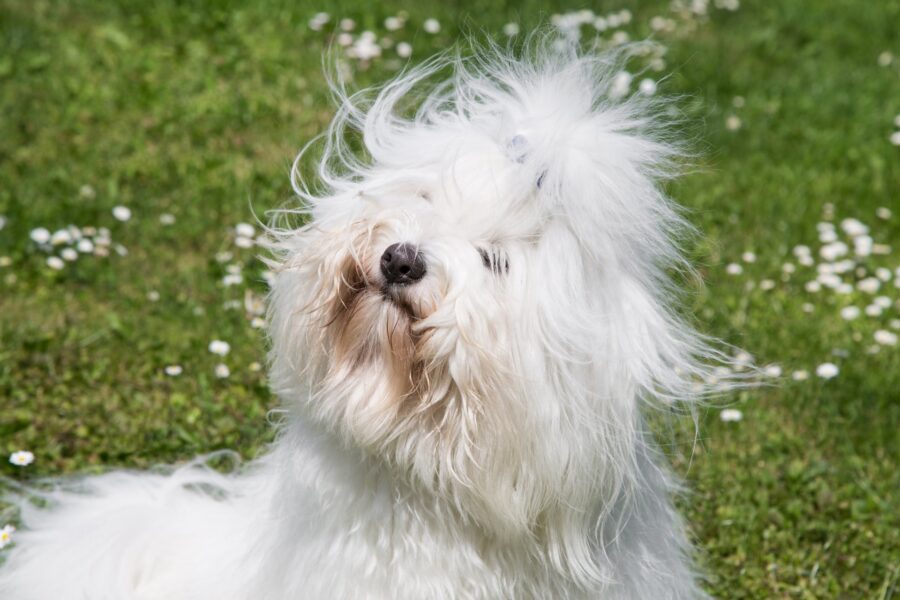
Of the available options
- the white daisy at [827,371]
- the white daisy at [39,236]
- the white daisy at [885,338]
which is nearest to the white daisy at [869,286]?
the white daisy at [885,338]

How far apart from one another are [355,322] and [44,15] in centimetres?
496

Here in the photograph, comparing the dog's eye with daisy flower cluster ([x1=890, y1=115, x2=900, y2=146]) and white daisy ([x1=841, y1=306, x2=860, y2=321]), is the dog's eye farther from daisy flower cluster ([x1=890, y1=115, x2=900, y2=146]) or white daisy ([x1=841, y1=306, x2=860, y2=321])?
daisy flower cluster ([x1=890, y1=115, x2=900, y2=146])

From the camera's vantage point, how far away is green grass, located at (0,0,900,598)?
3.94 metres

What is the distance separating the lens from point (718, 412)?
14.0ft

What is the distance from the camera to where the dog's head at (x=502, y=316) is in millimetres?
2496

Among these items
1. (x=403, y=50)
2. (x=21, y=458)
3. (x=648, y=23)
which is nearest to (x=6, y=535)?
(x=21, y=458)

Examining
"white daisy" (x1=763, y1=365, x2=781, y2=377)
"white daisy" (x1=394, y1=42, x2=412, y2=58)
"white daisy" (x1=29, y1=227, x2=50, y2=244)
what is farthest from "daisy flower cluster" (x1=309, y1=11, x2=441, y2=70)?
"white daisy" (x1=763, y1=365, x2=781, y2=377)

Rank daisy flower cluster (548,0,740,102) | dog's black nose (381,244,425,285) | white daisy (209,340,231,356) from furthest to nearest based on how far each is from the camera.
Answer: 1. daisy flower cluster (548,0,740,102)
2. white daisy (209,340,231,356)
3. dog's black nose (381,244,425,285)

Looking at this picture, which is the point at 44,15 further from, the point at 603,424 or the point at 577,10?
the point at 603,424

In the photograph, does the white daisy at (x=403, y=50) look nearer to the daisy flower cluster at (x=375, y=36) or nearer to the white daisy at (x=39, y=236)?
the daisy flower cluster at (x=375, y=36)

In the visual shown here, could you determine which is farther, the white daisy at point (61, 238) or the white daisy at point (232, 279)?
the white daisy at point (61, 238)

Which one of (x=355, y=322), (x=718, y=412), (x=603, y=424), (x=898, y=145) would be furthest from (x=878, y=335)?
(x=355, y=322)

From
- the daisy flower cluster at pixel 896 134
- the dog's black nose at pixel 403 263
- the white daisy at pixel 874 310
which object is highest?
the dog's black nose at pixel 403 263

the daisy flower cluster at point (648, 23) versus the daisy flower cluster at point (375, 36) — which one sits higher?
the daisy flower cluster at point (375, 36)
